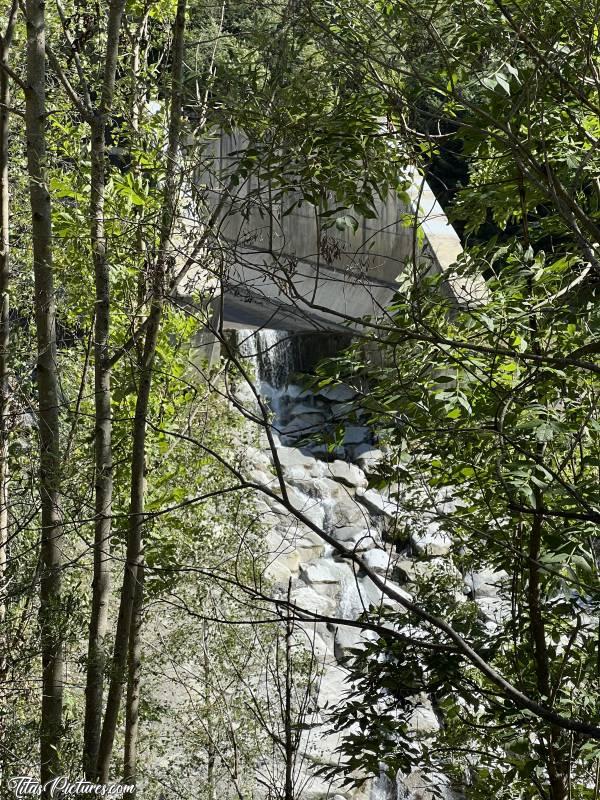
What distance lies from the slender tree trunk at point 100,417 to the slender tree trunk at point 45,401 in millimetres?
226

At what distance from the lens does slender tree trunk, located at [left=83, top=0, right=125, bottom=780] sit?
Answer: 4.33 m

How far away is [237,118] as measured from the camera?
7.60 ft

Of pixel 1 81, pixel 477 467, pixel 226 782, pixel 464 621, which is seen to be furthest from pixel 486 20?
pixel 226 782

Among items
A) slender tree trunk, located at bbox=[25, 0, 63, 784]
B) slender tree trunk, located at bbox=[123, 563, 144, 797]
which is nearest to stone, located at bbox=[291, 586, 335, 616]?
slender tree trunk, located at bbox=[123, 563, 144, 797]

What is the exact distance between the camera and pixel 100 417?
4598 mm

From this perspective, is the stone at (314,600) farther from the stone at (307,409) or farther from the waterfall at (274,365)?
the waterfall at (274,365)

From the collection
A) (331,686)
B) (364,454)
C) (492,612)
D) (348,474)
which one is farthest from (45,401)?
(364,454)

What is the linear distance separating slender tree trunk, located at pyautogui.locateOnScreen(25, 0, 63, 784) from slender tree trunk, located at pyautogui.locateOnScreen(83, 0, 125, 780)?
226mm

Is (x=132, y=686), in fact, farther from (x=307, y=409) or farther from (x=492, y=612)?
(x=307, y=409)

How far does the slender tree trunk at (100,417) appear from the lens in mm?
4332

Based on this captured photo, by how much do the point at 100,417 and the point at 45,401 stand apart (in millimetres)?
425

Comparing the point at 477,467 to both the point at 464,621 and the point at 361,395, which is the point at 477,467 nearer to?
the point at 361,395

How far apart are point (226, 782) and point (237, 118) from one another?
6.72 meters

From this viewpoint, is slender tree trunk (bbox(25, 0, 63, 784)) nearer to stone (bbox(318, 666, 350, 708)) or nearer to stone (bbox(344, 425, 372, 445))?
stone (bbox(318, 666, 350, 708))
